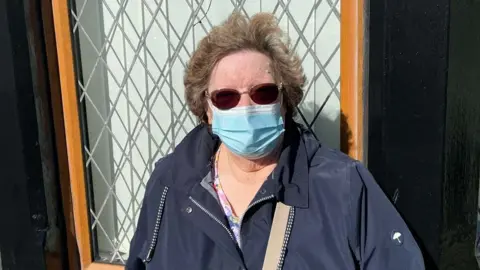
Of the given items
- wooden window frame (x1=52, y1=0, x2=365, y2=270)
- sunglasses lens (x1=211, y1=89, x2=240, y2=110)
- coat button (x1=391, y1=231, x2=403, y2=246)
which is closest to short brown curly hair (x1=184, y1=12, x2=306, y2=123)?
sunglasses lens (x1=211, y1=89, x2=240, y2=110)

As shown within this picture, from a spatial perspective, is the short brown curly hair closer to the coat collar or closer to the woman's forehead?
the woman's forehead

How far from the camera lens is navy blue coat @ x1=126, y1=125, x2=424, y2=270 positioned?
5.42 feet

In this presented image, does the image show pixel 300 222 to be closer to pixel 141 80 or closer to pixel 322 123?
pixel 322 123

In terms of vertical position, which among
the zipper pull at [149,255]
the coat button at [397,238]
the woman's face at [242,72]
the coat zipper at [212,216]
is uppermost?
the woman's face at [242,72]

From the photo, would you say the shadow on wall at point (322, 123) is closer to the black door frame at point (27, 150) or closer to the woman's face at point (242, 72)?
the woman's face at point (242, 72)

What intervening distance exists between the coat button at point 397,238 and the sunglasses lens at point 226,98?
55 cm

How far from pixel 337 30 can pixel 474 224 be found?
782 mm

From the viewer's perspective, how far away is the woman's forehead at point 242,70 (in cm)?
173

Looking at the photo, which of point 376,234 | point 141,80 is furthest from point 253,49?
point 141,80

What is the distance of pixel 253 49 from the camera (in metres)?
1.78

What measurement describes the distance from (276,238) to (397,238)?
322 millimetres

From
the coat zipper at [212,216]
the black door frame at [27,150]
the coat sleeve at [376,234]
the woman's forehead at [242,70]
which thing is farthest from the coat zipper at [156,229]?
the black door frame at [27,150]

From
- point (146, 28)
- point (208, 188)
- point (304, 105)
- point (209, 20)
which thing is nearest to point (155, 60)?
point (146, 28)

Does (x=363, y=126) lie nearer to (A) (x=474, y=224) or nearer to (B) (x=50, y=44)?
(A) (x=474, y=224)
